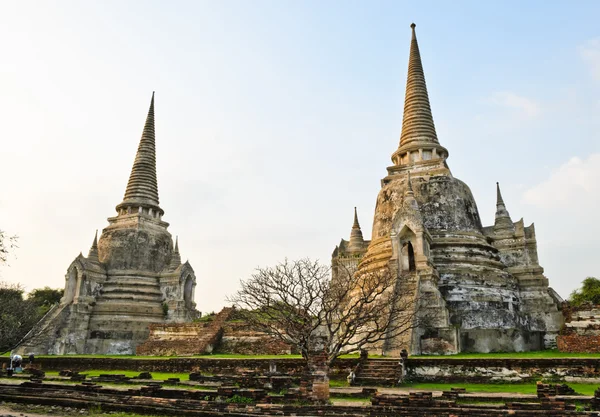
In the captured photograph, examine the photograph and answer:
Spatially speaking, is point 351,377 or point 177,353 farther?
point 177,353

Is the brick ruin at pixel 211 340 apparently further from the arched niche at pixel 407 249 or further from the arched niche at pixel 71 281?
the arched niche at pixel 407 249

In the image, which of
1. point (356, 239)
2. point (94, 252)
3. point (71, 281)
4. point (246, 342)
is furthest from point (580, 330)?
point (71, 281)

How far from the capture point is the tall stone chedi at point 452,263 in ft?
72.6

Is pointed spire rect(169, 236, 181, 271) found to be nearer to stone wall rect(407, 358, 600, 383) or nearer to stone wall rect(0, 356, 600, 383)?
stone wall rect(0, 356, 600, 383)

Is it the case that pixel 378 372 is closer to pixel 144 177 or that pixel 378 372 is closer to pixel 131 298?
pixel 131 298

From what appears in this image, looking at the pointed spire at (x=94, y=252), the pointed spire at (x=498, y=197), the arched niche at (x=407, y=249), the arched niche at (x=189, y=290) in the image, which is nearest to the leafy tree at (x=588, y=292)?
the pointed spire at (x=498, y=197)

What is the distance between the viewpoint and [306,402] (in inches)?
469

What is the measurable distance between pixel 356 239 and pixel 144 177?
58.5 feet

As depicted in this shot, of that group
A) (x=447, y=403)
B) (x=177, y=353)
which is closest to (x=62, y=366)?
(x=177, y=353)

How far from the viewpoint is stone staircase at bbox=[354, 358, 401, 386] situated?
16.6 meters

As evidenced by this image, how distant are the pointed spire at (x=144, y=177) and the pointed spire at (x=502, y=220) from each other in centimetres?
2484

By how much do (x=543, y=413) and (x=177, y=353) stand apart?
22805 millimetres

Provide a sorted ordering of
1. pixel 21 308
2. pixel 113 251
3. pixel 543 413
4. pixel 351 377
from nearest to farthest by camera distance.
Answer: pixel 543 413, pixel 351 377, pixel 21 308, pixel 113 251

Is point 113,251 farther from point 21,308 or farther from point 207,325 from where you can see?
point 207,325
